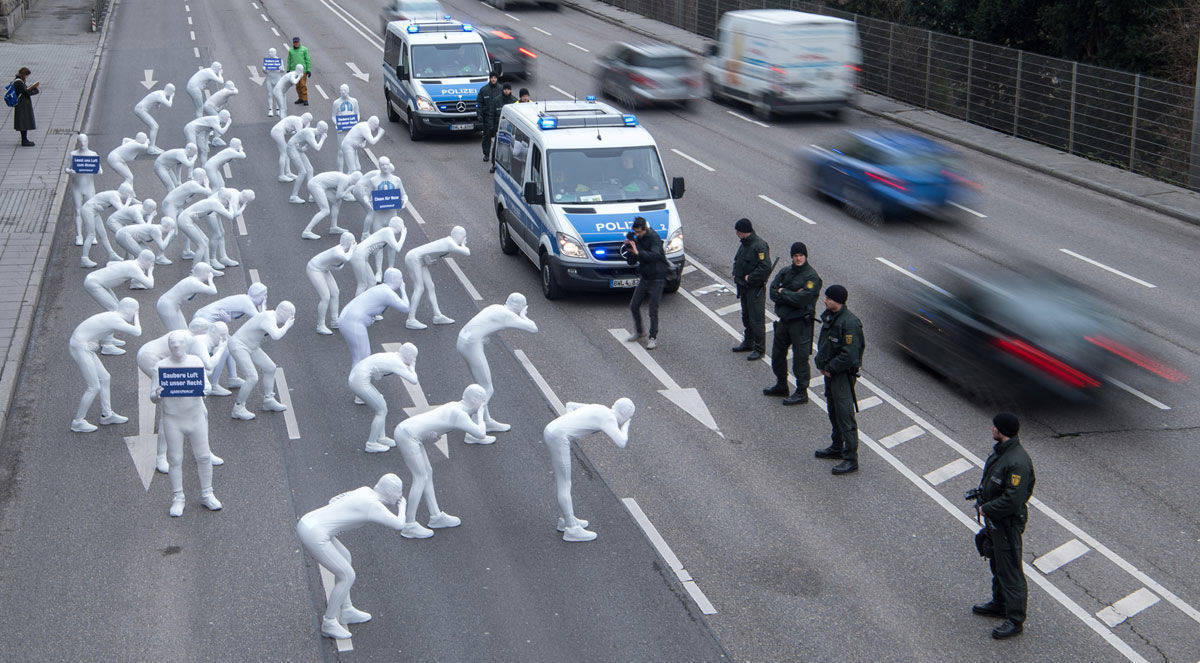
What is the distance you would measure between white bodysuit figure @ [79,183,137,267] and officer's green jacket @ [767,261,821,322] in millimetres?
10510

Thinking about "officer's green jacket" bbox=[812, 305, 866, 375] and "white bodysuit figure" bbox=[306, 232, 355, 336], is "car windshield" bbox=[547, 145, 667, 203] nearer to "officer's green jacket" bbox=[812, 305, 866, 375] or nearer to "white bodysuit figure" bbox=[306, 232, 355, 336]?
"white bodysuit figure" bbox=[306, 232, 355, 336]

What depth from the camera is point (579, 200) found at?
18.2 m

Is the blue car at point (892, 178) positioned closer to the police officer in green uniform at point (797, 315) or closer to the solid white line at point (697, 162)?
the solid white line at point (697, 162)

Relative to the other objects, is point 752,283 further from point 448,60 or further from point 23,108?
point 23,108

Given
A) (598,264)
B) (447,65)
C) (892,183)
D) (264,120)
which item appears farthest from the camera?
(264,120)

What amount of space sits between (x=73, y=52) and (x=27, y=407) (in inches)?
1180

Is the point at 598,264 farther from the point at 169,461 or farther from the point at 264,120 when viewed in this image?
the point at 264,120

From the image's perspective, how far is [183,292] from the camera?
48.1ft

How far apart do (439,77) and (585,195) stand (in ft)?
35.5

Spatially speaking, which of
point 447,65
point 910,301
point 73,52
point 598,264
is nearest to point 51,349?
A: point 598,264

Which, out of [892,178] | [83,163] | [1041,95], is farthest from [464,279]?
[1041,95]

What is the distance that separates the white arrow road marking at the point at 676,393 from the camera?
1436cm

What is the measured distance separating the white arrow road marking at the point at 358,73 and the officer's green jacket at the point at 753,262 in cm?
2282

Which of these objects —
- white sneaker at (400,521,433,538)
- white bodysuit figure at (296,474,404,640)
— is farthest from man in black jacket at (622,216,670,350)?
white bodysuit figure at (296,474,404,640)
